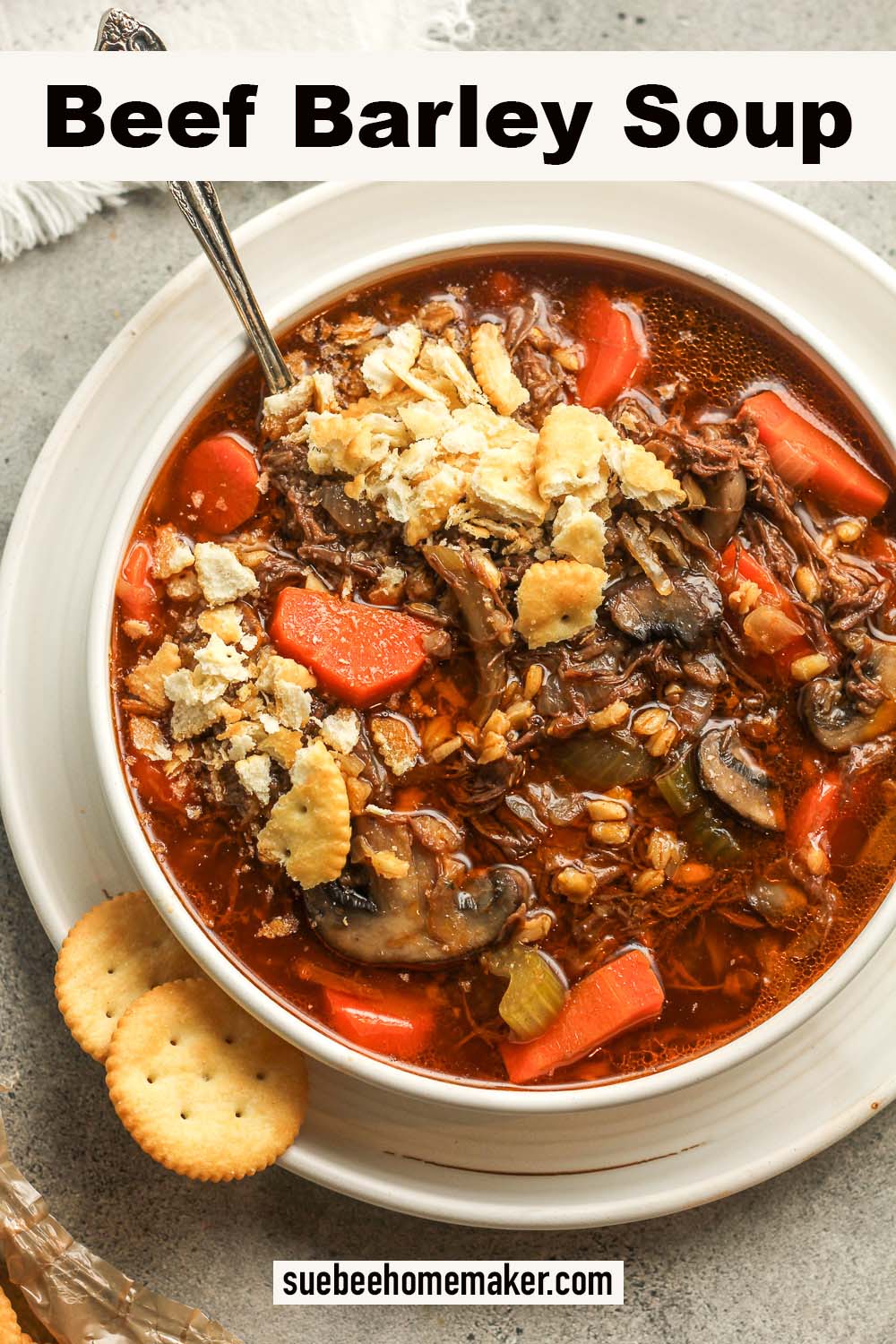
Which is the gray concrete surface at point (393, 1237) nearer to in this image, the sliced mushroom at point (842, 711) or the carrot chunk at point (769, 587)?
the sliced mushroom at point (842, 711)

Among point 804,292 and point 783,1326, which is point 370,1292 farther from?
point 804,292

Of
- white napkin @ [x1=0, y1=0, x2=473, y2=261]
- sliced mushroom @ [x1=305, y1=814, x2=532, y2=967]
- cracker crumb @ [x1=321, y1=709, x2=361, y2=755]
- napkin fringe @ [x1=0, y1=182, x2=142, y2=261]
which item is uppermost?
white napkin @ [x1=0, y1=0, x2=473, y2=261]

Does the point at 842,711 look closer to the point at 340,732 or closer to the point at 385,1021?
the point at 340,732

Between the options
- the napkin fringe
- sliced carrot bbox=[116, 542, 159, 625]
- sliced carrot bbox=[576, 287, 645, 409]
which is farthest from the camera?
the napkin fringe

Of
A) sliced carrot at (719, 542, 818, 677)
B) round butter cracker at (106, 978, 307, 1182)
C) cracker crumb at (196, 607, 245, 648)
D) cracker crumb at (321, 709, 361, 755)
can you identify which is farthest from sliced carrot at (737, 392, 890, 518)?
round butter cracker at (106, 978, 307, 1182)

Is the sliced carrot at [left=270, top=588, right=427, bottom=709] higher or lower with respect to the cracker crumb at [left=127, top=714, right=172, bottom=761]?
higher

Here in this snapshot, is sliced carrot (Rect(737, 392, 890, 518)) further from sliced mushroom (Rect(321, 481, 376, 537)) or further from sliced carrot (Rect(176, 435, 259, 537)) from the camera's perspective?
sliced carrot (Rect(176, 435, 259, 537))
